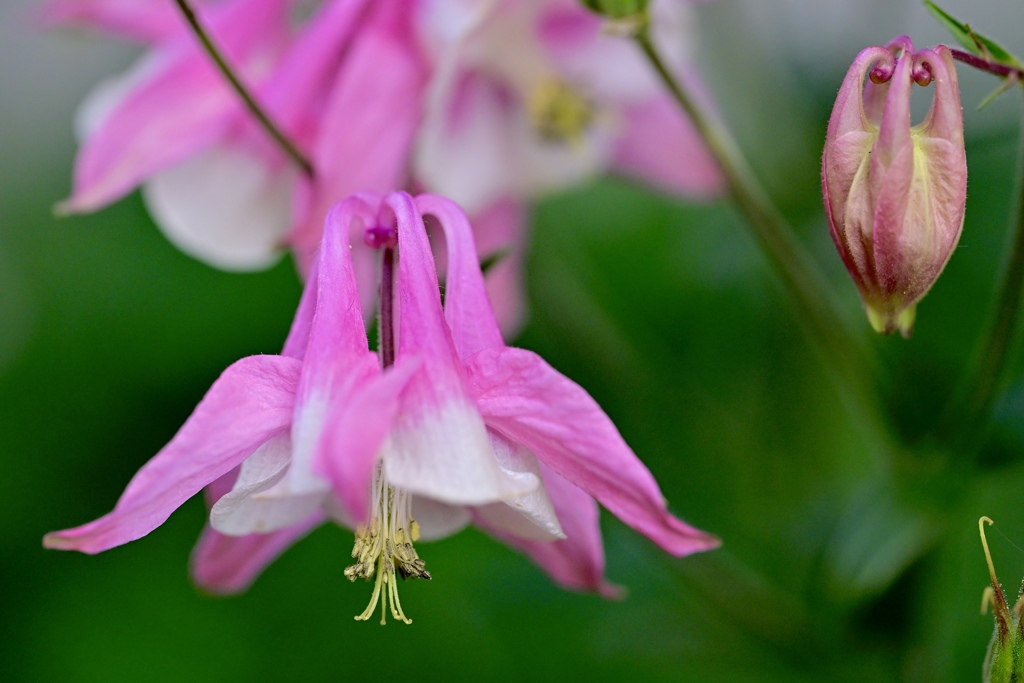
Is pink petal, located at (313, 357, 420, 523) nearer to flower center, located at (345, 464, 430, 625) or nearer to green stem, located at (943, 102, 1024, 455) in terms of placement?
flower center, located at (345, 464, 430, 625)

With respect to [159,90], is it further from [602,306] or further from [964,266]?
[964,266]

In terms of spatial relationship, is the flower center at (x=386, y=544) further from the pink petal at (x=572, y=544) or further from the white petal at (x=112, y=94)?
the white petal at (x=112, y=94)

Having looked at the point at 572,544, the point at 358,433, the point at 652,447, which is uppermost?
the point at 358,433

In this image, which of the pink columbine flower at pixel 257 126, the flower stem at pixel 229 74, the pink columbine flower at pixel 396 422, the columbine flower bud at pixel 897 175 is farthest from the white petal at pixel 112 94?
the columbine flower bud at pixel 897 175

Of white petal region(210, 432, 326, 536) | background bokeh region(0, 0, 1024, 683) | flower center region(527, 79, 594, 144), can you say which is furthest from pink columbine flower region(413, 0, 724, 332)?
white petal region(210, 432, 326, 536)

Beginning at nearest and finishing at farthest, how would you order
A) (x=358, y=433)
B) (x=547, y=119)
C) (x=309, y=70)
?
(x=358, y=433) < (x=309, y=70) < (x=547, y=119)

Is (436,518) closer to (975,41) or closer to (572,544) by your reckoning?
(572,544)

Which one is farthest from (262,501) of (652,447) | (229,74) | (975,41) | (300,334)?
(652,447)
